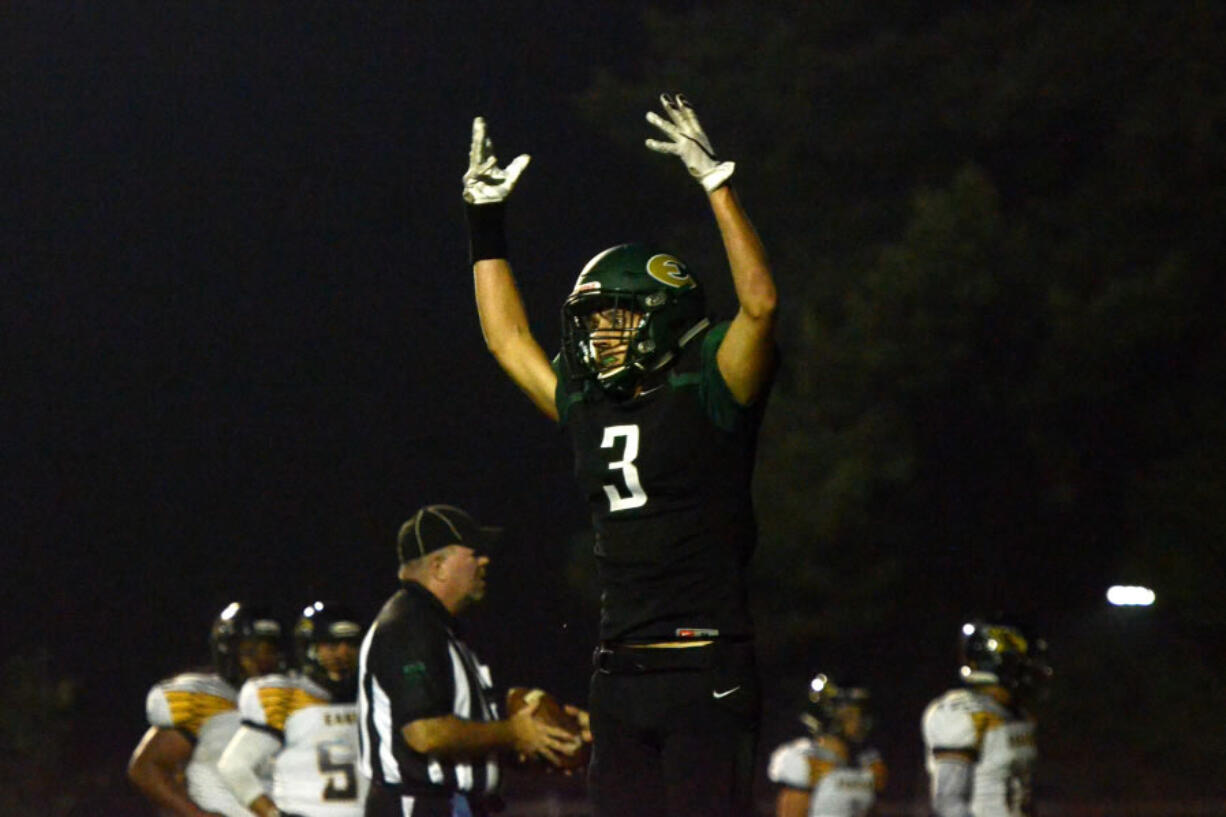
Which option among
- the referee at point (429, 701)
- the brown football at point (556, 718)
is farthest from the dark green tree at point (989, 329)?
the brown football at point (556, 718)

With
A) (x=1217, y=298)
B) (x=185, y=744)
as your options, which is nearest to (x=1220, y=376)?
(x=1217, y=298)

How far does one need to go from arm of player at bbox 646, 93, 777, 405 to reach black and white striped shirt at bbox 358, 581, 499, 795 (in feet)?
7.84

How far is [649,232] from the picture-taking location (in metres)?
30.7

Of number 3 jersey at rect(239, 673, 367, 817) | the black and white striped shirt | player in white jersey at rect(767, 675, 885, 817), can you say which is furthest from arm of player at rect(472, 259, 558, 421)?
player in white jersey at rect(767, 675, 885, 817)

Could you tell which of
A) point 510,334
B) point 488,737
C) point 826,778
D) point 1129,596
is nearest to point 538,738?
point 488,737

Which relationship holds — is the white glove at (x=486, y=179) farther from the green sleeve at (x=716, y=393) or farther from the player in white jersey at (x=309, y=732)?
the player in white jersey at (x=309, y=732)

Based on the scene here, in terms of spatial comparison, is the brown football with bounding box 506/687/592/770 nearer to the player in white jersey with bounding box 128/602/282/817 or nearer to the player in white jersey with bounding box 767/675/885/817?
the player in white jersey with bounding box 128/602/282/817

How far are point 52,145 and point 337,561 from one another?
8984mm

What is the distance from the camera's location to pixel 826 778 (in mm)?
12578

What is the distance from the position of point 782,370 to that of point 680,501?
18.2 metres

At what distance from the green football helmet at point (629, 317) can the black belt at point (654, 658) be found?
601 millimetres

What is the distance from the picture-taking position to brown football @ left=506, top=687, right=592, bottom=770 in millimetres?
6008

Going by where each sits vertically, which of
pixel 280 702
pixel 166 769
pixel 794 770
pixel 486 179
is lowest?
pixel 166 769

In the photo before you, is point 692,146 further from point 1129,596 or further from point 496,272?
point 1129,596
